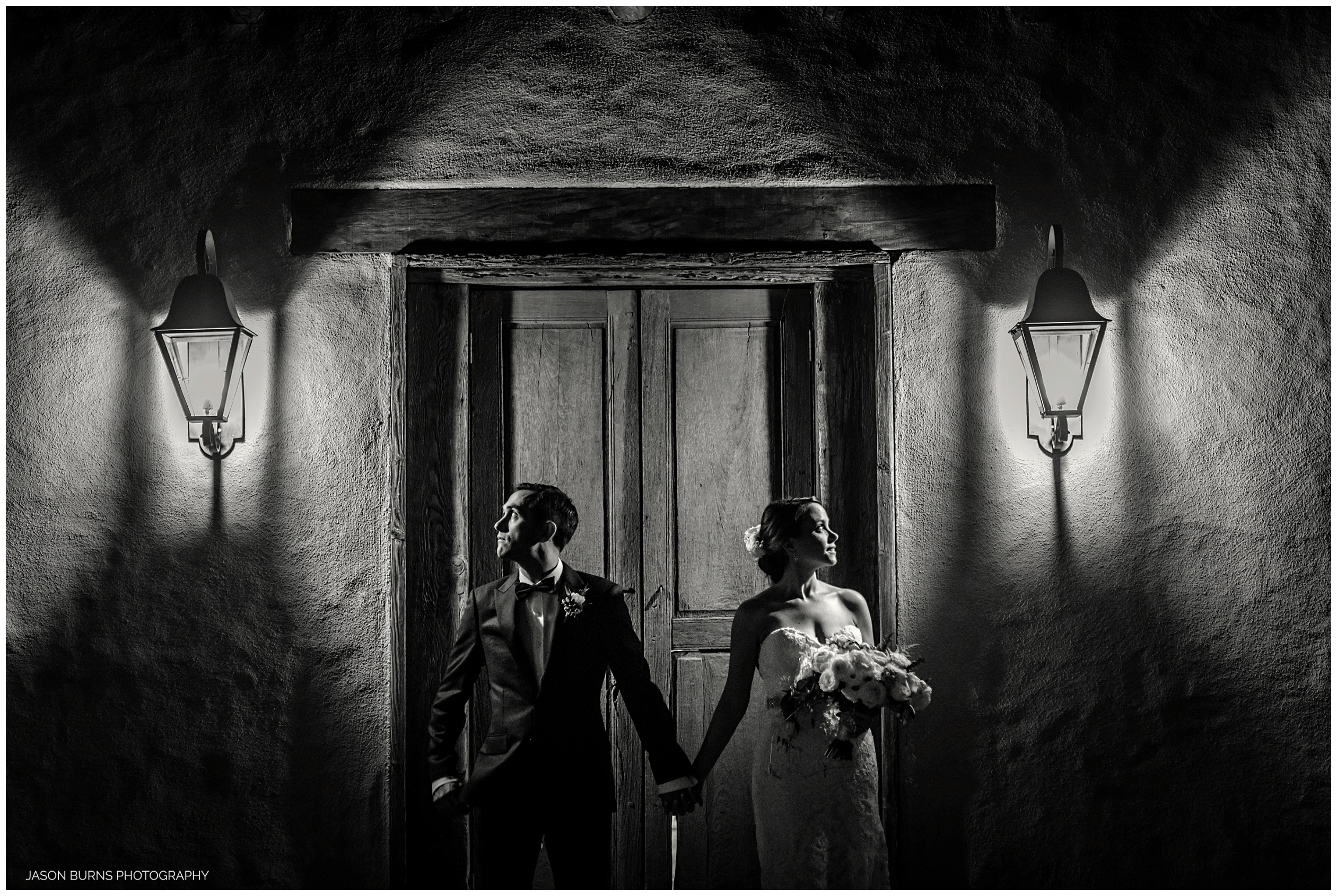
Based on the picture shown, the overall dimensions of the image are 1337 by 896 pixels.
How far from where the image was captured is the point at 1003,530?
3682 millimetres

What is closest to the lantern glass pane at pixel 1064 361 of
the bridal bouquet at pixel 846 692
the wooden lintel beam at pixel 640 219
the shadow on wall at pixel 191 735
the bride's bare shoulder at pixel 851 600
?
the wooden lintel beam at pixel 640 219

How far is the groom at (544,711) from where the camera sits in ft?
10.4

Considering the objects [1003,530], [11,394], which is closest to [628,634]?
[1003,530]

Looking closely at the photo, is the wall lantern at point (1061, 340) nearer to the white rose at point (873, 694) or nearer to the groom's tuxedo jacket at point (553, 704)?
the white rose at point (873, 694)

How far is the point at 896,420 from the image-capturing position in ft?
→ 12.1

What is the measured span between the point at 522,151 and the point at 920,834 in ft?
10.1

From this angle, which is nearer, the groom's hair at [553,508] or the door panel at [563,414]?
the groom's hair at [553,508]

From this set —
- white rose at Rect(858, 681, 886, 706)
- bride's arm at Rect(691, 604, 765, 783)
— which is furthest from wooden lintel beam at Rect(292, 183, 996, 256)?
white rose at Rect(858, 681, 886, 706)

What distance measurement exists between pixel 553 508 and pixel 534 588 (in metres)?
0.28

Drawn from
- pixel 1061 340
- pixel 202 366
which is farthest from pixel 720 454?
pixel 202 366

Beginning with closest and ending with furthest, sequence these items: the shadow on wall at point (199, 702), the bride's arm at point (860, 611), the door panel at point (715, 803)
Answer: the bride's arm at point (860, 611)
the shadow on wall at point (199, 702)
the door panel at point (715, 803)

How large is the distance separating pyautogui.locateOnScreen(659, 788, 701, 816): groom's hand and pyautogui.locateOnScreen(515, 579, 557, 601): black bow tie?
32.2 inches

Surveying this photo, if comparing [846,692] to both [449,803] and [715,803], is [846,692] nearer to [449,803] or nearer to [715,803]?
[715,803]

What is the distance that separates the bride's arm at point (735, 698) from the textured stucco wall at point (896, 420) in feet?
2.57
